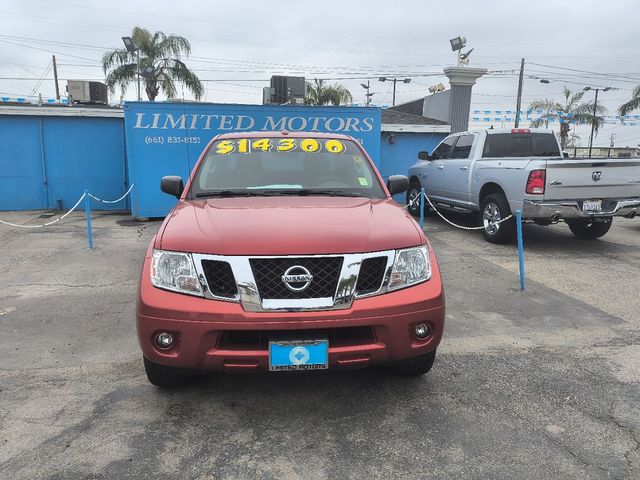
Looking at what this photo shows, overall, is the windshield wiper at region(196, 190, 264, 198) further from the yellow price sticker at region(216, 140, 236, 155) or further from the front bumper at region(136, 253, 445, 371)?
the front bumper at region(136, 253, 445, 371)

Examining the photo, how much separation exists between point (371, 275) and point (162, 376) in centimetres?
148

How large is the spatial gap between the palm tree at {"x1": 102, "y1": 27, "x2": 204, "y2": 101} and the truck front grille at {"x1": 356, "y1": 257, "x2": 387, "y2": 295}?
2222 cm

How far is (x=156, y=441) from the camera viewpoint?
279 cm

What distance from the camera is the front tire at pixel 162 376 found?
3.02 meters

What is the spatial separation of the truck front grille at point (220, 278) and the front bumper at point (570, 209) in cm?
591

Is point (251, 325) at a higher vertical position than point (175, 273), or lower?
lower

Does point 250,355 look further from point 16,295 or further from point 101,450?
point 16,295

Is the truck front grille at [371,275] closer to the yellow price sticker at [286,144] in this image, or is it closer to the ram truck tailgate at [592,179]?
the yellow price sticker at [286,144]

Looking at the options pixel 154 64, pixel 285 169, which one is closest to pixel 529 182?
pixel 285 169

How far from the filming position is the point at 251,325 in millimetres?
2619

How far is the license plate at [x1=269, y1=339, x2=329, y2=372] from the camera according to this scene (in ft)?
8.76

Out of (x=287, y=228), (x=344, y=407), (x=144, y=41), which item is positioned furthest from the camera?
(x=144, y=41)

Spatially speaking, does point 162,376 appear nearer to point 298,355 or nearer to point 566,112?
point 298,355

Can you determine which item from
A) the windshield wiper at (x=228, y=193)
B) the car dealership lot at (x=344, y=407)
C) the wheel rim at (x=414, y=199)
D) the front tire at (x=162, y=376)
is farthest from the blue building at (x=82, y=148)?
the front tire at (x=162, y=376)
